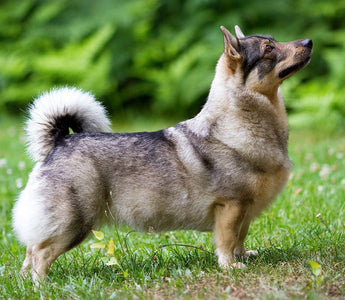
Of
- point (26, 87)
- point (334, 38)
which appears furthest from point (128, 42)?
point (334, 38)

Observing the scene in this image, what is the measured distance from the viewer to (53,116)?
13.1ft

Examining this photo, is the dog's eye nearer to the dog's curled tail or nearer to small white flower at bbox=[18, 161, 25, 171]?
the dog's curled tail

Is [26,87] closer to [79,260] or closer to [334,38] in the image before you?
[334,38]

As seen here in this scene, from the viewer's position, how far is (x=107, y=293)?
3.22 metres

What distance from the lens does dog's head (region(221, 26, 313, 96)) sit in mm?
3752

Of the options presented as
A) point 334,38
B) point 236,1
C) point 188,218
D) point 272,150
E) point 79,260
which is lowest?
point 79,260

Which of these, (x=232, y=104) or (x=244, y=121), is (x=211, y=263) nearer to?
(x=244, y=121)

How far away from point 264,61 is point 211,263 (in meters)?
1.52

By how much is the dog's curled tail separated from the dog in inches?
3.3

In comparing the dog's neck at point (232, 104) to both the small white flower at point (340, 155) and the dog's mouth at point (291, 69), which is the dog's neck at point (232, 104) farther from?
the small white flower at point (340, 155)

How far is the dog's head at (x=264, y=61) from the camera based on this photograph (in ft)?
12.3

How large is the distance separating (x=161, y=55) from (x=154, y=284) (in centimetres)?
828

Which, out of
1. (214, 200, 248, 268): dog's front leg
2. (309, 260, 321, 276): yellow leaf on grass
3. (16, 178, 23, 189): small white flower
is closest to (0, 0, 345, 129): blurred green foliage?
(16, 178, 23, 189): small white flower

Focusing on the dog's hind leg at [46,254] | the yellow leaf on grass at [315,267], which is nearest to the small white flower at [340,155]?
the yellow leaf on grass at [315,267]
